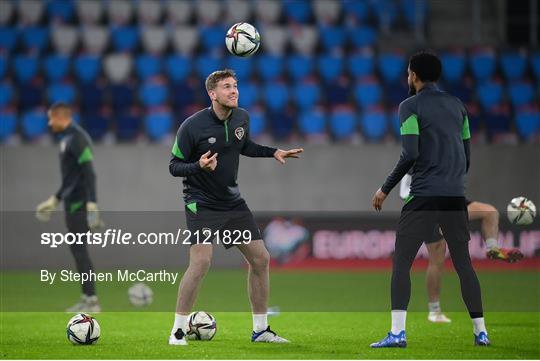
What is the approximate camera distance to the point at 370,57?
19.4 metres

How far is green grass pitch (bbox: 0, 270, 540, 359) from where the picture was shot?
8.18 m

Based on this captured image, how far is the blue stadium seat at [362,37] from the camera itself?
789 inches

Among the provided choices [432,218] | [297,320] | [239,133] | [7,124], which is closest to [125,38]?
[7,124]

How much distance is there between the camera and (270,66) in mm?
19031

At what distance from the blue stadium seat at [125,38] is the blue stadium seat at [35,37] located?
124cm

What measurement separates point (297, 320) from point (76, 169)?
10.1 ft

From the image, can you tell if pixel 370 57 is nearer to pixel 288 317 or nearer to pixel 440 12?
pixel 440 12

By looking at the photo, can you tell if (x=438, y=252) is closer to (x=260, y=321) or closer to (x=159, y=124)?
(x=260, y=321)

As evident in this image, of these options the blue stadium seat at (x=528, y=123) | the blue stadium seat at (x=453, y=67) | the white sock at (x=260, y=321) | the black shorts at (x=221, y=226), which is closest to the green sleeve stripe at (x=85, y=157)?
the black shorts at (x=221, y=226)

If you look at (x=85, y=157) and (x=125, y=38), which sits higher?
(x=125, y=38)

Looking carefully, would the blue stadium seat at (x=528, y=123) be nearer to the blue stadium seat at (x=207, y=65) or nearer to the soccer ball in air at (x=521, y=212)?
the blue stadium seat at (x=207, y=65)

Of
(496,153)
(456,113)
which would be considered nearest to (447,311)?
(456,113)

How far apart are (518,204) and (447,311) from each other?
1.83 metres

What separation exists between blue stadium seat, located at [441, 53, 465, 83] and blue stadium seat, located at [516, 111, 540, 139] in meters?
1.39
